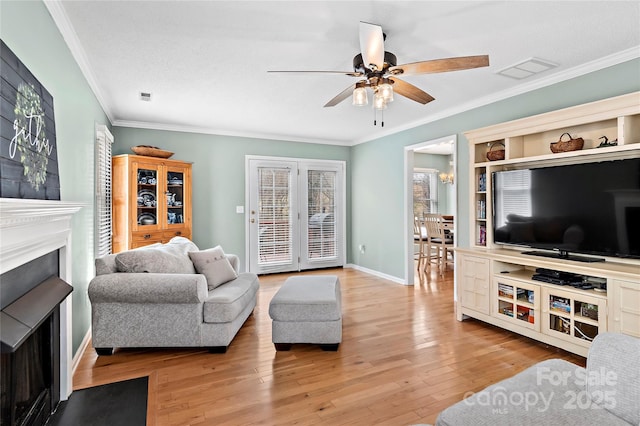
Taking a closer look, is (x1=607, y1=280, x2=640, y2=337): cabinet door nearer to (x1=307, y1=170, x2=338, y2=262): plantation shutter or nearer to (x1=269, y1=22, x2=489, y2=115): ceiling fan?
(x1=269, y1=22, x2=489, y2=115): ceiling fan

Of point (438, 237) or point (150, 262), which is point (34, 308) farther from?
point (438, 237)

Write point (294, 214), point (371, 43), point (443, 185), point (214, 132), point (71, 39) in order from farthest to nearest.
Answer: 1. point (443, 185)
2. point (294, 214)
3. point (214, 132)
4. point (71, 39)
5. point (371, 43)

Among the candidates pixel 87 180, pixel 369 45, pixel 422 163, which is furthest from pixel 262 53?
pixel 422 163

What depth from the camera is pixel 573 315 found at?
2.72 m

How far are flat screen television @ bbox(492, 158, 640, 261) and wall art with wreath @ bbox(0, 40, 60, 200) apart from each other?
149 inches

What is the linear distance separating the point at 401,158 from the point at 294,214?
2.08 meters

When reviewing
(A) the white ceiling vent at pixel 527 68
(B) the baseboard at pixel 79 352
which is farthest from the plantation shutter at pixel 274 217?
(A) the white ceiling vent at pixel 527 68

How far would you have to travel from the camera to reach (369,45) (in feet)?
6.61

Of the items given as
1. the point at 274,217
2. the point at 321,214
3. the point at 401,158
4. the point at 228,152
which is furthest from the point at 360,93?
the point at 321,214

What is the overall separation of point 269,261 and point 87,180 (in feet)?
10.8

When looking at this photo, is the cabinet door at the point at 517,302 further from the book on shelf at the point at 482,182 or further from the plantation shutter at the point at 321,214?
the plantation shutter at the point at 321,214

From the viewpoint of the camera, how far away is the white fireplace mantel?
1193 millimetres

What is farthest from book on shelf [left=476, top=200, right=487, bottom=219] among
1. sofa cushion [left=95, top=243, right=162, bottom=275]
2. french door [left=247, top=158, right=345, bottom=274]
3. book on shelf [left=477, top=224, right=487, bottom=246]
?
sofa cushion [left=95, top=243, right=162, bottom=275]

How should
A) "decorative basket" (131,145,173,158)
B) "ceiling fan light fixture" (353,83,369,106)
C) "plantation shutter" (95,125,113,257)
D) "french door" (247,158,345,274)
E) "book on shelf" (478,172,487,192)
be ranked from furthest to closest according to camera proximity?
"french door" (247,158,345,274) < "decorative basket" (131,145,173,158) < "book on shelf" (478,172,487,192) < "plantation shutter" (95,125,113,257) < "ceiling fan light fixture" (353,83,369,106)
